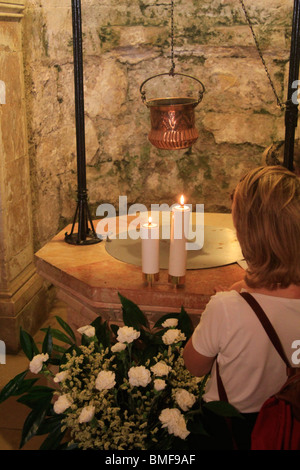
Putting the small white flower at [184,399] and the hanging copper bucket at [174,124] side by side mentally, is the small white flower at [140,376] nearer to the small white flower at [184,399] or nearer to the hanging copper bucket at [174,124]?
the small white flower at [184,399]

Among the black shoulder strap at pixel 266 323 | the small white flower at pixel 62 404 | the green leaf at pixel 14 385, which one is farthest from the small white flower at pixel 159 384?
the green leaf at pixel 14 385

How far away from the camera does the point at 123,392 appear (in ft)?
5.72

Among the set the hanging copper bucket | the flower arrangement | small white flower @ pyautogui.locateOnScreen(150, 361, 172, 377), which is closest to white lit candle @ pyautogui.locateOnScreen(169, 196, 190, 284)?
the flower arrangement

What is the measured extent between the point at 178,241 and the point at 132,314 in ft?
0.96

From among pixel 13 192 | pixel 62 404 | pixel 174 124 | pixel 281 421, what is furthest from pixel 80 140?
pixel 281 421

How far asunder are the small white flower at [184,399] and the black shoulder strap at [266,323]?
34 centimetres

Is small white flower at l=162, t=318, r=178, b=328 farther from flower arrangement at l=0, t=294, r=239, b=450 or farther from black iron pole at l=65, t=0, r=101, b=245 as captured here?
black iron pole at l=65, t=0, r=101, b=245

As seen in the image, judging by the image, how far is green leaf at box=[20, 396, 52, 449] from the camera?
1.73 m

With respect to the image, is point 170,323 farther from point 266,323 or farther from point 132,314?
point 266,323

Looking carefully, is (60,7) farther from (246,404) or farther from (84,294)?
(246,404)

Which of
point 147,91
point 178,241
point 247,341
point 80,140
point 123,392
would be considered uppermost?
point 147,91

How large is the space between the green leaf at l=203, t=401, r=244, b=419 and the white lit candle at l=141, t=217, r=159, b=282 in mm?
614
